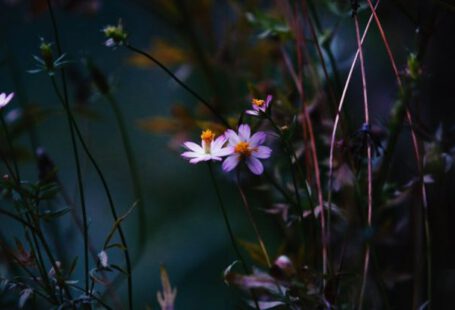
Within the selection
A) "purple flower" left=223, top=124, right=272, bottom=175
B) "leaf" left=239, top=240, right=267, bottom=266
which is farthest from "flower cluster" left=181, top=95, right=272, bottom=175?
"leaf" left=239, top=240, right=267, bottom=266

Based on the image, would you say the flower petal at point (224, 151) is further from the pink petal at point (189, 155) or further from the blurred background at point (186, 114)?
the blurred background at point (186, 114)

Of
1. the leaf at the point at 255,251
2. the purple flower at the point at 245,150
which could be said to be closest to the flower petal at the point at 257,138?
the purple flower at the point at 245,150

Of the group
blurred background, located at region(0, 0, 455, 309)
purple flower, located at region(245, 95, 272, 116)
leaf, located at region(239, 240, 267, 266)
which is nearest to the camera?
purple flower, located at region(245, 95, 272, 116)

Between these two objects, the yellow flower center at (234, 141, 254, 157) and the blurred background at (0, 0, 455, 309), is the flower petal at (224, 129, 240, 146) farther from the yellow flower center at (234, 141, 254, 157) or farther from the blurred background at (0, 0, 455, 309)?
the blurred background at (0, 0, 455, 309)

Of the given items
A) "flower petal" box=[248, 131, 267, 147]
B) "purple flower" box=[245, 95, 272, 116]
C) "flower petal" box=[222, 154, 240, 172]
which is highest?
"purple flower" box=[245, 95, 272, 116]

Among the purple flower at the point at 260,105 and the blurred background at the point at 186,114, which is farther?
the blurred background at the point at 186,114

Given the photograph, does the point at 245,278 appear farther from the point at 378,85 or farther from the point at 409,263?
the point at 378,85

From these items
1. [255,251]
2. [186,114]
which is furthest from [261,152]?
[186,114]

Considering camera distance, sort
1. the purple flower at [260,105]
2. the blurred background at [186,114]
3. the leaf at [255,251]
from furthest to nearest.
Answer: the blurred background at [186,114], the leaf at [255,251], the purple flower at [260,105]
